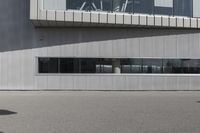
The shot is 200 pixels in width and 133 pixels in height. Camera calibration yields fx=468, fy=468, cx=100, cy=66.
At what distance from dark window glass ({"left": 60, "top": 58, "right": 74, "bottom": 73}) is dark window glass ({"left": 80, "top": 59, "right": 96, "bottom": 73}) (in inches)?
25.4

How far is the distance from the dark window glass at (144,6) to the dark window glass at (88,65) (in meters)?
4.40

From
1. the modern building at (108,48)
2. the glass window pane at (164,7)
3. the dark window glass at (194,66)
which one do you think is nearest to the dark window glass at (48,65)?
the modern building at (108,48)

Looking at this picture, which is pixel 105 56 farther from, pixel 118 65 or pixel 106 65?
pixel 118 65

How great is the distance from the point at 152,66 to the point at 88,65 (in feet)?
13.8

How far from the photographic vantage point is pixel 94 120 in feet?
45.4

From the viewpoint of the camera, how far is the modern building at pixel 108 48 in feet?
97.0

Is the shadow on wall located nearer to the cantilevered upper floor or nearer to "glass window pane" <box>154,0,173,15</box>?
the cantilevered upper floor

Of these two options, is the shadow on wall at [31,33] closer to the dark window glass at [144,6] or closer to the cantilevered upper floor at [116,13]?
the cantilevered upper floor at [116,13]

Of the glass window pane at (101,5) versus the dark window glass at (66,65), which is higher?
the glass window pane at (101,5)

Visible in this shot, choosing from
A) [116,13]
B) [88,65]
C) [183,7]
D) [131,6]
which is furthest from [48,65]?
[183,7]

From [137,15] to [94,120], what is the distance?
16.1 m

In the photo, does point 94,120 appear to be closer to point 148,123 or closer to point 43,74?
point 148,123

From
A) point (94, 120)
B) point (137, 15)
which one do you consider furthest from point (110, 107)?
point (137, 15)

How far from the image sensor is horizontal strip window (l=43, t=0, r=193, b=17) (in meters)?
28.4
